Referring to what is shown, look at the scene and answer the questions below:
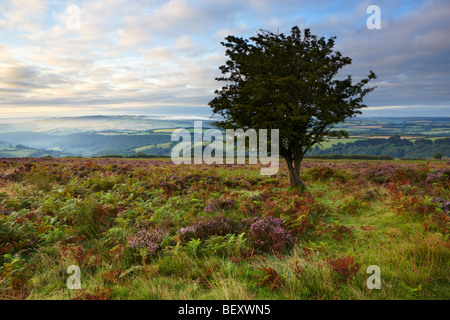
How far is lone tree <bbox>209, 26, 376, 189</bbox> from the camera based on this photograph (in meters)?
11.1

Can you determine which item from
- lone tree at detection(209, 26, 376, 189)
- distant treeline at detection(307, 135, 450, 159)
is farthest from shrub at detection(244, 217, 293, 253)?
distant treeline at detection(307, 135, 450, 159)

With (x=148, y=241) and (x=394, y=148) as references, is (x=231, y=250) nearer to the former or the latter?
(x=148, y=241)

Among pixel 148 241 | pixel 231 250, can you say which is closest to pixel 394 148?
pixel 231 250

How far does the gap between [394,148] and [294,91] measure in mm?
180139

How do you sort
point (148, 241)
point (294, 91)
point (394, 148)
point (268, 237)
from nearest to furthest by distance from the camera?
point (148, 241), point (268, 237), point (294, 91), point (394, 148)

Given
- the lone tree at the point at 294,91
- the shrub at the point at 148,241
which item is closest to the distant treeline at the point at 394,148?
the lone tree at the point at 294,91

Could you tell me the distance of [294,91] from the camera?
11383 mm

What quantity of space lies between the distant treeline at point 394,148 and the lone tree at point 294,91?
14523cm

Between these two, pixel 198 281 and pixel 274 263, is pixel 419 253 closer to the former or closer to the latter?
pixel 274 263

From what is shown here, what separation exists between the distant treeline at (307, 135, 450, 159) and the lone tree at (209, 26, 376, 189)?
476 feet

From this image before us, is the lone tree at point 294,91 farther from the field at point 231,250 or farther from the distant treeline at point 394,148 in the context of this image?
the distant treeline at point 394,148

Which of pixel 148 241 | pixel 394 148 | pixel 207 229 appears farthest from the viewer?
pixel 394 148

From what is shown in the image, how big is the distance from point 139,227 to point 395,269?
6.12 meters
